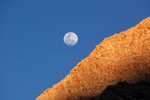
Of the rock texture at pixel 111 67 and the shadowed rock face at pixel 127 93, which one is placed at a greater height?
the rock texture at pixel 111 67

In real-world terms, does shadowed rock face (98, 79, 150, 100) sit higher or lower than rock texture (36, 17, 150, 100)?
lower

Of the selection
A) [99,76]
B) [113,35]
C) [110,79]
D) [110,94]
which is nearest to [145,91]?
[110,94]

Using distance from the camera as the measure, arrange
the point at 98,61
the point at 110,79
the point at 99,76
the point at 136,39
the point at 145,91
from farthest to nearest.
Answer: the point at 136,39, the point at 98,61, the point at 99,76, the point at 110,79, the point at 145,91

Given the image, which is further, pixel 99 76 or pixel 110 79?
pixel 99 76

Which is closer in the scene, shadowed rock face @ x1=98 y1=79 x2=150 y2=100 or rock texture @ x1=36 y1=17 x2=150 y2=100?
shadowed rock face @ x1=98 y1=79 x2=150 y2=100

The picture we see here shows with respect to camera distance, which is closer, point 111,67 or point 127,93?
point 127,93

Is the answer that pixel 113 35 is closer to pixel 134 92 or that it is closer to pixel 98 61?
pixel 98 61

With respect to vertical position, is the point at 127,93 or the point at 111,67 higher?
the point at 111,67

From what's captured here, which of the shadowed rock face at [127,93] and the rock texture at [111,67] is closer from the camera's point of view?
the shadowed rock face at [127,93]
